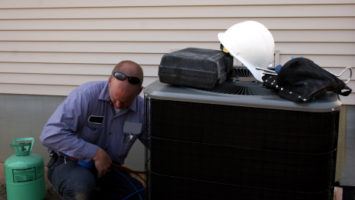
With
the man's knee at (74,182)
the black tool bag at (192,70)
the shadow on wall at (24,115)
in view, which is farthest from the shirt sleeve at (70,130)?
the shadow on wall at (24,115)

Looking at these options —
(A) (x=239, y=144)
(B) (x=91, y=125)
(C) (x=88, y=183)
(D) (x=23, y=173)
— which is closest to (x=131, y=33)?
(B) (x=91, y=125)

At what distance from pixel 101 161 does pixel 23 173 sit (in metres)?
0.81

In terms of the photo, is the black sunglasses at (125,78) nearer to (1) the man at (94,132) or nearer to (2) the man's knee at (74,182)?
(1) the man at (94,132)

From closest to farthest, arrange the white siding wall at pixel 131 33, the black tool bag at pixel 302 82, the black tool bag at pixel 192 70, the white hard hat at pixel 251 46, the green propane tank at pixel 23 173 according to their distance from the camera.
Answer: the black tool bag at pixel 302 82, the black tool bag at pixel 192 70, the white hard hat at pixel 251 46, the green propane tank at pixel 23 173, the white siding wall at pixel 131 33

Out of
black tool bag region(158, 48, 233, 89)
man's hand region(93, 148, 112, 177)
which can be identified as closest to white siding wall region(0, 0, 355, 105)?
man's hand region(93, 148, 112, 177)

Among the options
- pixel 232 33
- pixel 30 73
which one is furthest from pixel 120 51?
pixel 232 33

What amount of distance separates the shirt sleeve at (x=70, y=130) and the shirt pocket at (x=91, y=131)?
0.08 m

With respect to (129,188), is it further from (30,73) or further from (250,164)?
(30,73)

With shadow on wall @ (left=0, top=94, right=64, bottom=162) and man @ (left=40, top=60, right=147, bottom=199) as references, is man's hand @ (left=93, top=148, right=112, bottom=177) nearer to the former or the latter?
man @ (left=40, top=60, right=147, bottom=199)

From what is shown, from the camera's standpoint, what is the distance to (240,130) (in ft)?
7.89

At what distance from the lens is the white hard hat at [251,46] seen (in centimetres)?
270

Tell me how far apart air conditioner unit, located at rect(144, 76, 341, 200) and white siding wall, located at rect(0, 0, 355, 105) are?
1.59 meters

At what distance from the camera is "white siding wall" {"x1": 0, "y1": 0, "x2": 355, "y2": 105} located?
3.99 meters

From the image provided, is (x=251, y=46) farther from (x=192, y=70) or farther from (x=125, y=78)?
(x=125, y=78)
